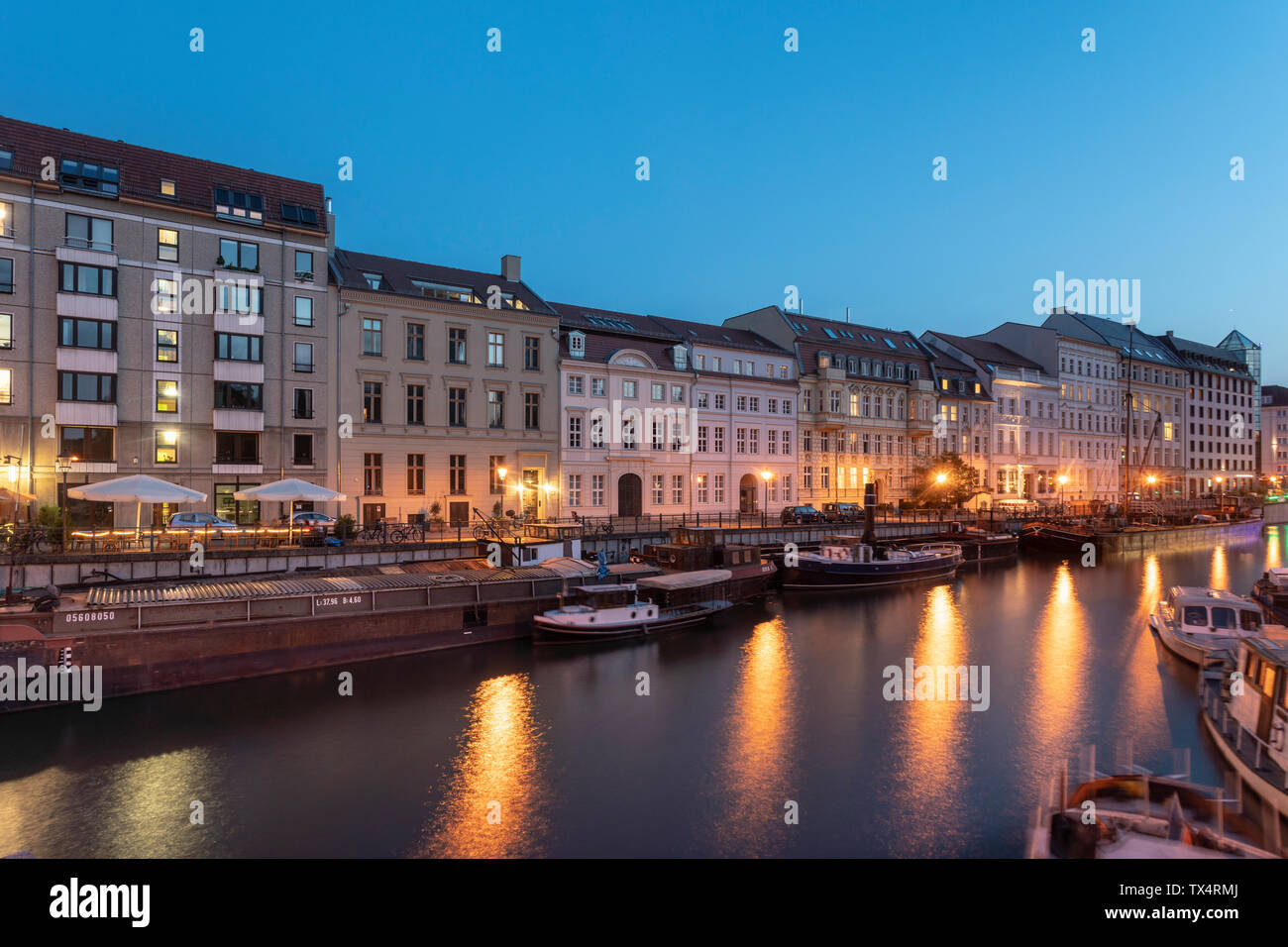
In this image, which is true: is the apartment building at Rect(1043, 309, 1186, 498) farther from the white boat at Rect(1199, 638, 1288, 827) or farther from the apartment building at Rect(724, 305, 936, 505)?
the white boat at Rect(1199, 638, 1288, 827)

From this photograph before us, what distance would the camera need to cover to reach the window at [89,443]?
103ft

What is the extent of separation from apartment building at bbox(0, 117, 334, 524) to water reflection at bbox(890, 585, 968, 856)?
1177 inches

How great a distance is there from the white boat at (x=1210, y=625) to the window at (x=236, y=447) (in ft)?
128

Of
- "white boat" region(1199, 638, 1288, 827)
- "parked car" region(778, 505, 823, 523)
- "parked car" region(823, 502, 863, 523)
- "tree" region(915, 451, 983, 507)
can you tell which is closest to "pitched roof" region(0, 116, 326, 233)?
"parked car" region(778, 505, 823, 523)

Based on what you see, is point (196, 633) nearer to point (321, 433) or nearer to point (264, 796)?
point (264, 796)

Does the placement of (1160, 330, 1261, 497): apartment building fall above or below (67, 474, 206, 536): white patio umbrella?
above

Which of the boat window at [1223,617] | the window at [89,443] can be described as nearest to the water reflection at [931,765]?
the boat window at [1223,617]

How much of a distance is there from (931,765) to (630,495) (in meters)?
32.9

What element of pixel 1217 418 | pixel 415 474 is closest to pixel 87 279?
pixel 415 474

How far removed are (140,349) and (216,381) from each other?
3290mm

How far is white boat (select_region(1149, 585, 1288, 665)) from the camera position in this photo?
74.3ft
